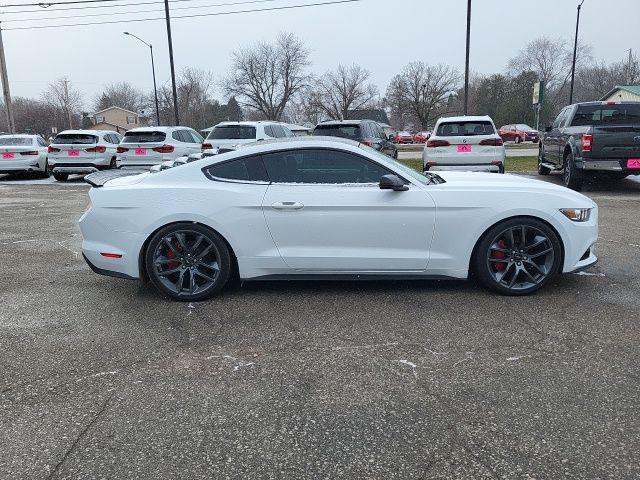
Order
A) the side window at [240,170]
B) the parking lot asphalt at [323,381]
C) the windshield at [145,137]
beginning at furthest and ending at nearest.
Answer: the windshield at [145,137]
the side window at [240,170]
the parking lot asphalt at [323,381]

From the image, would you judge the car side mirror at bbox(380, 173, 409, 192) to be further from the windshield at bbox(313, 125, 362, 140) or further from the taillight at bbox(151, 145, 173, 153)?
the taillight at bbox(151, 145, 173, 153)

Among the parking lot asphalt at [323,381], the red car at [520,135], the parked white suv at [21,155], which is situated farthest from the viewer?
the red car at [520,135]

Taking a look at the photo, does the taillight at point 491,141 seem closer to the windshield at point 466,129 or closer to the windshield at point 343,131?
the windshield at point 466,129

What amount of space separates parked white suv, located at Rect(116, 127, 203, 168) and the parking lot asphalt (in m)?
10.0

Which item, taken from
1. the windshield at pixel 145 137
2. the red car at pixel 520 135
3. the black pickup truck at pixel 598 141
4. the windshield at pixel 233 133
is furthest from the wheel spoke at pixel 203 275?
the red car at pixel 520 135

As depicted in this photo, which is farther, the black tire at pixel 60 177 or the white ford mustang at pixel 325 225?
the black tire at pixel 60 177

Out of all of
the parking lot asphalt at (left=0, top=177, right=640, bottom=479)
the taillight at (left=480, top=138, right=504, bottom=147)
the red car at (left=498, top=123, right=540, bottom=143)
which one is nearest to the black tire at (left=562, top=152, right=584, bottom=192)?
the taillight at (left=480, top=138, right=504, bottom=147)

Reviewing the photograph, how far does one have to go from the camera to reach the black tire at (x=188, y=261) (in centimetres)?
458

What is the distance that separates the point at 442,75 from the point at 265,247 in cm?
6629

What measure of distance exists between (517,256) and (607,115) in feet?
28.4

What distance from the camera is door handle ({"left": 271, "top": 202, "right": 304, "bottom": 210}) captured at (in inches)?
177

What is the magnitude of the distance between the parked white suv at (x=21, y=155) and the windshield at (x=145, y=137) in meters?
4.05

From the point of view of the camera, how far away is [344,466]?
2.43m

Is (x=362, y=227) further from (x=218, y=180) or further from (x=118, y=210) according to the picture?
(x=118, y=210)
